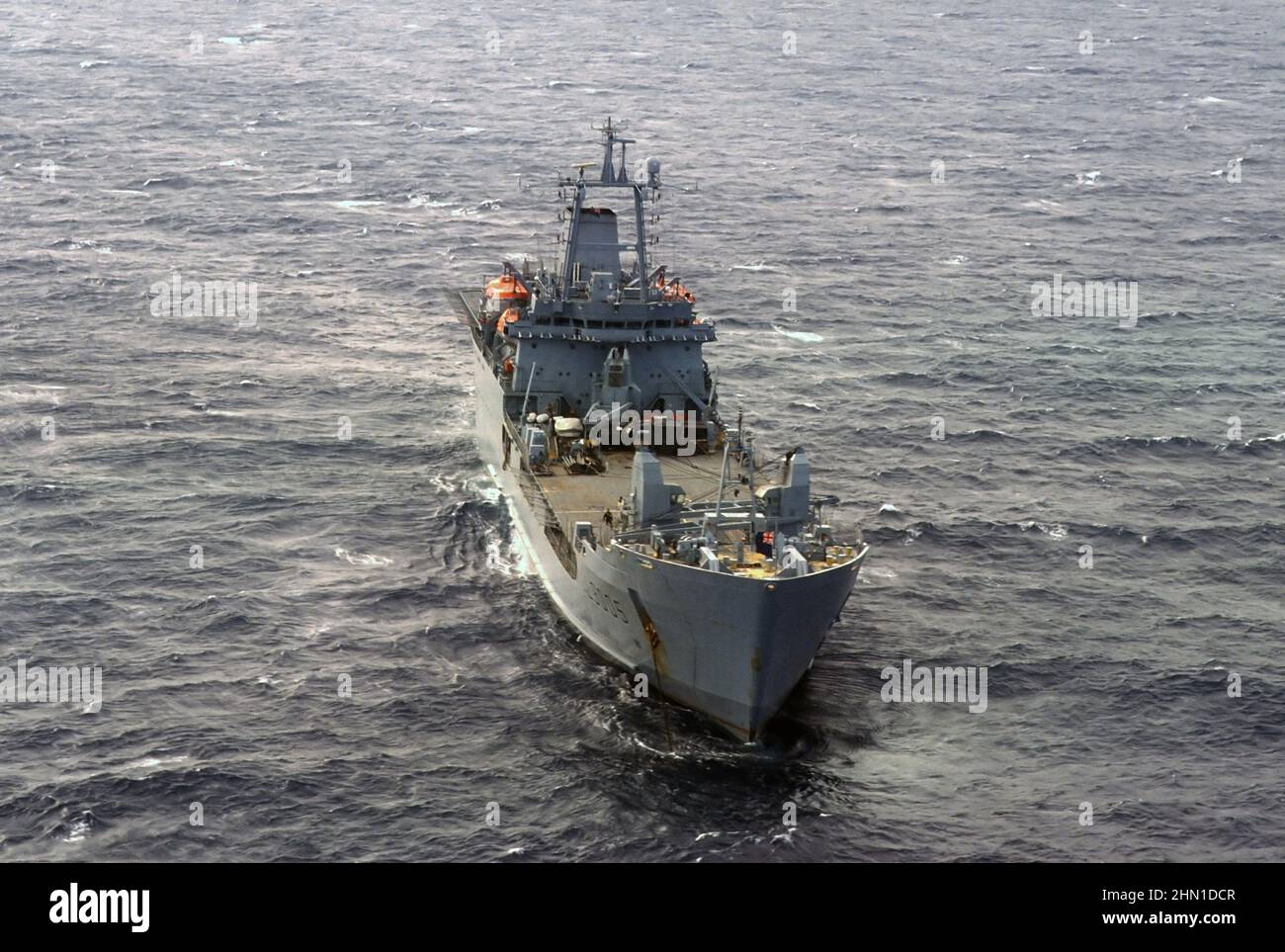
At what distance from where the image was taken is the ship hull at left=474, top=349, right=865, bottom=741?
50906mm

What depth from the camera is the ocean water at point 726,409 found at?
161 feet

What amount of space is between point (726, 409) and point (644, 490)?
23689 mm

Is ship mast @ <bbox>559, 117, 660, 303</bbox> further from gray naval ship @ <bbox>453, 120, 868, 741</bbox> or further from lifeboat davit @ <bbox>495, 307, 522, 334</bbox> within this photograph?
lifeboat davit @ <bbox>495, 307, 522, 334</bbox>

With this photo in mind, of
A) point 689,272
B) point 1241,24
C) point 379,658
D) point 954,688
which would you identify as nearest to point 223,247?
point 689,272

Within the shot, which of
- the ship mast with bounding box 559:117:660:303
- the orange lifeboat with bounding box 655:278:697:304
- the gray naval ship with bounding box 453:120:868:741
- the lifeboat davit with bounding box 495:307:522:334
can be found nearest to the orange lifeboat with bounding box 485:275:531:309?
the gray naval ship with bounding box 453:120:868:741

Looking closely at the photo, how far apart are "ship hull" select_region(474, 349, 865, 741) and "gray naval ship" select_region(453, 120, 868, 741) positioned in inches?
2.1

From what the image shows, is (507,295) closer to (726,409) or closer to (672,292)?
(672,292)

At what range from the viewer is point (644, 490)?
55.7 meters

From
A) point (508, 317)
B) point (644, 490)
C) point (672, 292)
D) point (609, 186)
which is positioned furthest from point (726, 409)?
point (644, 490)

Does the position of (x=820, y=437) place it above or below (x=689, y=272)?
below

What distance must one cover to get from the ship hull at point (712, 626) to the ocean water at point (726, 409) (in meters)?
1.26

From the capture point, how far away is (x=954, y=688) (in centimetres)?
5544

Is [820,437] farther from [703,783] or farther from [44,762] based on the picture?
[44,762]

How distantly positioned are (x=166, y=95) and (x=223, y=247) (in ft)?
141
